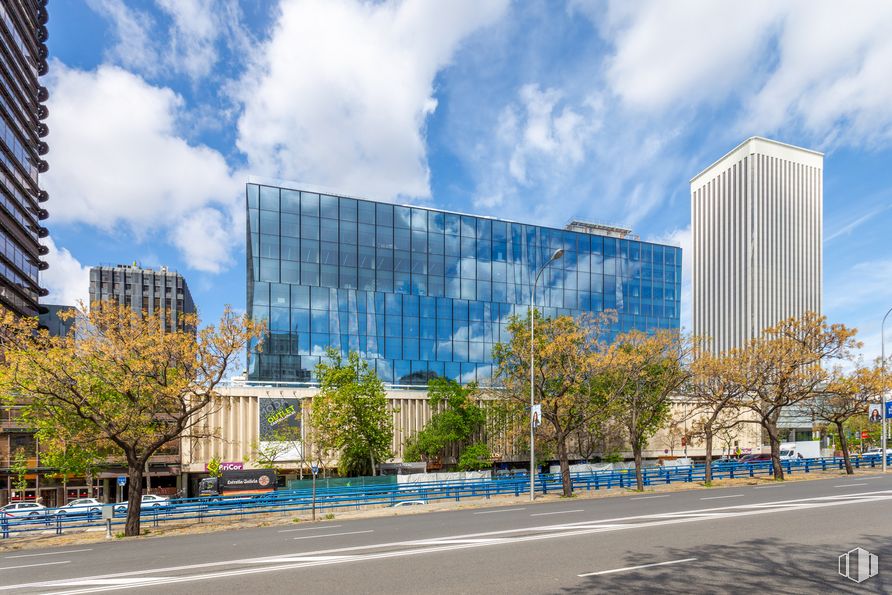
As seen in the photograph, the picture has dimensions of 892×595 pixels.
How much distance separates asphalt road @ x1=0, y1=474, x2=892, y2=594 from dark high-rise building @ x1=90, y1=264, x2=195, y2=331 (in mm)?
110976

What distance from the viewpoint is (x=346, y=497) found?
30641mm

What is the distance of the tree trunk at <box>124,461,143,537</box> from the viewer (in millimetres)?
22250

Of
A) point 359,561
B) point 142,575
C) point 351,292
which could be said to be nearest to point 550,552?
point 359,561

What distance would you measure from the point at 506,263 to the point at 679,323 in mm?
24767

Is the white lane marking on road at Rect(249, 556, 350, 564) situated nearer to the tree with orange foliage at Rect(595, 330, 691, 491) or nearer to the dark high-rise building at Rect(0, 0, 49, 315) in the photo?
the tree with orange foliage at Rect(595, 330, 691, 491)

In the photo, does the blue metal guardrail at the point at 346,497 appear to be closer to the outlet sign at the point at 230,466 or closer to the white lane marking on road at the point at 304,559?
the outlet sign at the point at 230,466

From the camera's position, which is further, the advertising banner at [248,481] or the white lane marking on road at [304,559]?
the advertising banner at [248,481]

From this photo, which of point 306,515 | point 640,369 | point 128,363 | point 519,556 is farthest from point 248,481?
point 519,556

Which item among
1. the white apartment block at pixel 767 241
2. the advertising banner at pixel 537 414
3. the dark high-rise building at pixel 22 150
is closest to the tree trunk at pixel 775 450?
the advertising banner at pixel 537 414

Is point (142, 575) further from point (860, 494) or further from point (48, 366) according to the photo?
point (860, 494)

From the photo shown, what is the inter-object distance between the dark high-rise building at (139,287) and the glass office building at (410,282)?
72.7m

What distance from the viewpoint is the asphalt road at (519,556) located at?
33.7 ft

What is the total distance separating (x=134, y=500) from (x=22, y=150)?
62.5m

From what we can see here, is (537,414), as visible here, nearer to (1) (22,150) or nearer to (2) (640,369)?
(2) (640,369)
